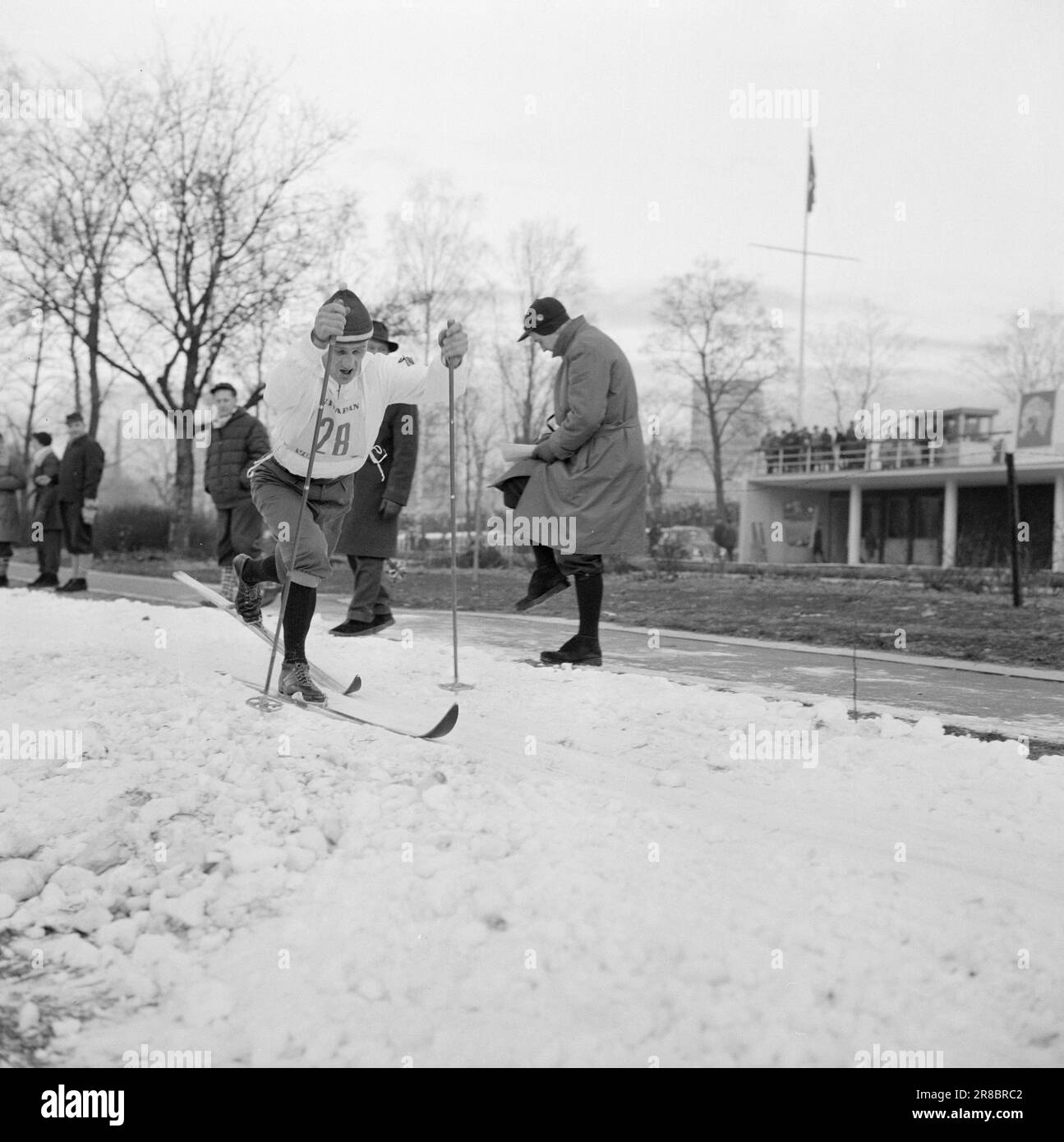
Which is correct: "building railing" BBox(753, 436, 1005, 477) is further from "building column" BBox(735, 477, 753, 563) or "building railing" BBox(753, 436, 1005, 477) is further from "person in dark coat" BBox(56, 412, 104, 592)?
"person in dark coat" BBox(56, 412, 104, 592)

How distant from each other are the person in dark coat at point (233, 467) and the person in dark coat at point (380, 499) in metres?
2.80

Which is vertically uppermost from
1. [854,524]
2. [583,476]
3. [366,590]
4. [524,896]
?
[583,476]

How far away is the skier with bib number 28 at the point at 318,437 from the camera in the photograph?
5.73 m

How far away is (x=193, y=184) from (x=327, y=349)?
863 inches

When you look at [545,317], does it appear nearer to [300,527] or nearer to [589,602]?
[589,602]

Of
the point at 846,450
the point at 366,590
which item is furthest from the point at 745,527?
the point at 366,590

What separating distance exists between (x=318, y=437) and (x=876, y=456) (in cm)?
4112

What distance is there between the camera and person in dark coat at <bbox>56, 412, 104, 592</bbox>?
1436 cm

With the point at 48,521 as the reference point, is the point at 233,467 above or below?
above

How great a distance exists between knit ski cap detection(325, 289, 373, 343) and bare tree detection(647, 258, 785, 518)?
4360 centimetres

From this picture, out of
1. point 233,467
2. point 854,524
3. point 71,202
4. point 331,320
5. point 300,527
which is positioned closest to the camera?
point 331,320

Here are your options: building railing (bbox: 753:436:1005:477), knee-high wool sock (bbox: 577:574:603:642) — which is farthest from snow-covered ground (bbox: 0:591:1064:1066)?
building railing (bbox: 753:436:1005:477)

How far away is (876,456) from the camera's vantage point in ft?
146
